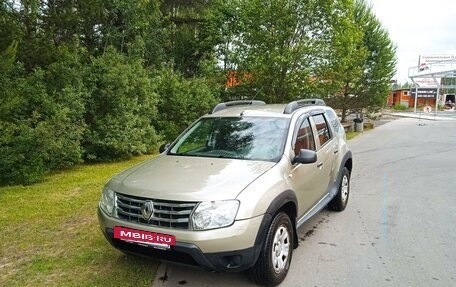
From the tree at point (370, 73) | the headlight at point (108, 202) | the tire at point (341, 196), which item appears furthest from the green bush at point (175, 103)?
the tree at point (370, 73)

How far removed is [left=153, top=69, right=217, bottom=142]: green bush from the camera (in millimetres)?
12852

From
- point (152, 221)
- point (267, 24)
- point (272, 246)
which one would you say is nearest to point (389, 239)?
point (272, 246)

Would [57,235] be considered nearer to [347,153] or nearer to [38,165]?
[38,165]

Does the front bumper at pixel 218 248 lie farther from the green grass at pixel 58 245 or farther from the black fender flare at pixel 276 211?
the green grass at pixel 58 245

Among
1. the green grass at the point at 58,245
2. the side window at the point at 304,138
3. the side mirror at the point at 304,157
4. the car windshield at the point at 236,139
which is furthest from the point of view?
the side window at the point at 304,138

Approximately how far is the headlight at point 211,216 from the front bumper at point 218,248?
0.05 meters

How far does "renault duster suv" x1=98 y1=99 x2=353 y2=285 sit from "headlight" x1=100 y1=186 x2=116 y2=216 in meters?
0.01

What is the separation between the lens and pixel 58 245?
450cm

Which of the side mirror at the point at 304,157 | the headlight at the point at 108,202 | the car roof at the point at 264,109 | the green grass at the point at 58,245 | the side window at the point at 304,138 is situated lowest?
the green grass at the point at 58,245

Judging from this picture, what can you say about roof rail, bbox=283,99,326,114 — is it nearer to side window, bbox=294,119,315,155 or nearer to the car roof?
the car roof

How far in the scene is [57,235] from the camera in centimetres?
483

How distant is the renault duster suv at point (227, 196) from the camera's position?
3.08 m

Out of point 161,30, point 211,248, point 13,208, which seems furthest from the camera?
point 161,30

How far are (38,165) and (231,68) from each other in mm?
10415
